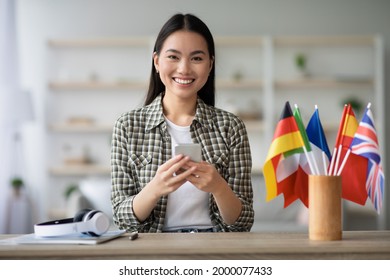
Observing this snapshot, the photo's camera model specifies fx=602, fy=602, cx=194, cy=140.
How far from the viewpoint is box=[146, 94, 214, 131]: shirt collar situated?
6.58 feet

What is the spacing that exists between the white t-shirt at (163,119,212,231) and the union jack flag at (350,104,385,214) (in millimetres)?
550

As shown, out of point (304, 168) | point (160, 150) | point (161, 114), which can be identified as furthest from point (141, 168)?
point (304, 168)

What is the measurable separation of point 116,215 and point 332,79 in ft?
14.6

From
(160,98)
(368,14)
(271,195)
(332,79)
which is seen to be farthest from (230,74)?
(271,195)

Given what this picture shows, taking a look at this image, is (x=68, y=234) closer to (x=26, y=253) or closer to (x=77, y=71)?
(x=26, y=253)

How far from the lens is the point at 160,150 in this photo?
2.00m

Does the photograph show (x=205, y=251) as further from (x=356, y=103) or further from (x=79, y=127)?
(x=356, y=103)

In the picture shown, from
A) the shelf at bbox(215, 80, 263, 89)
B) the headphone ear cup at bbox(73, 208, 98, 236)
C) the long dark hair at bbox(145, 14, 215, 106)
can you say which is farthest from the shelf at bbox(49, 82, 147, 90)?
the headphone ear cup at bbox(73, 208, 98, 236)

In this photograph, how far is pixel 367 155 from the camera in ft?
5.15

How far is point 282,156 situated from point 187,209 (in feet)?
1.51

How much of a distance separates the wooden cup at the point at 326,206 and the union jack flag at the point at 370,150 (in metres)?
0.13

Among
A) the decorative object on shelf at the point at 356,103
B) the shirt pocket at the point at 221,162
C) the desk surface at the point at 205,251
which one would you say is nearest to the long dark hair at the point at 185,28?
the shirt pocket at the point at 221,162

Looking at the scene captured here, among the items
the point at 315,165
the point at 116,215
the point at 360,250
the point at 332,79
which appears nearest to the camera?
the point at 360,250

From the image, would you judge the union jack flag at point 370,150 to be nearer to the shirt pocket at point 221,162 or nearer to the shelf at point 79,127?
the shirt pocket at point 221,162
